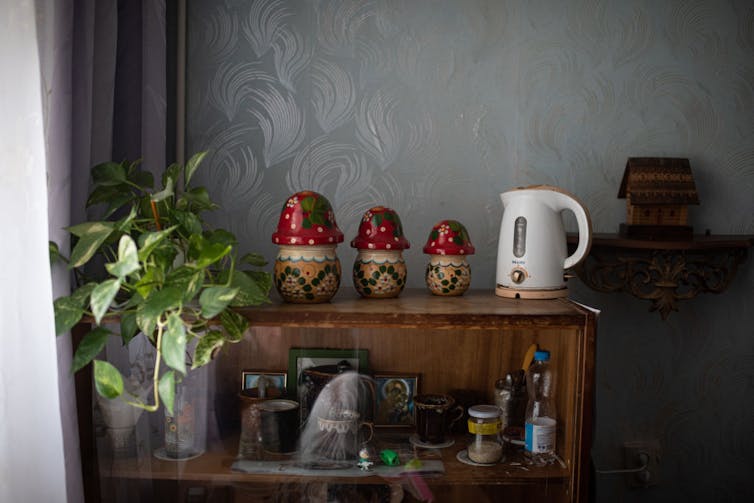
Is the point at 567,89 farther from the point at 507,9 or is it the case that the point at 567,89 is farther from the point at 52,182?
the point at 52,182

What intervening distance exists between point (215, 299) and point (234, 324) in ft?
0.52

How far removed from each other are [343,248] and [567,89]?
25.3 inches

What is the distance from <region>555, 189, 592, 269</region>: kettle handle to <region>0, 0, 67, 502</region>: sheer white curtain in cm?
90

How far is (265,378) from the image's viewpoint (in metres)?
1.20

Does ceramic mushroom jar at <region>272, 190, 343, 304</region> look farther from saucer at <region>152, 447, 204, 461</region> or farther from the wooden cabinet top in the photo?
saucer at <region>152, 447, 204, 461</region>

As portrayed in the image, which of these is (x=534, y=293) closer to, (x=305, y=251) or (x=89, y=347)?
(x=305, y=251)

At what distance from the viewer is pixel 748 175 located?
1512 millimetres

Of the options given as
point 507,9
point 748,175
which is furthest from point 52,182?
point 748,175

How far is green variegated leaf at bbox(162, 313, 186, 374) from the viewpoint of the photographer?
0.88 meters

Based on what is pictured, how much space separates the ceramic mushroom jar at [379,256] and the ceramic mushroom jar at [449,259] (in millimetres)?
71

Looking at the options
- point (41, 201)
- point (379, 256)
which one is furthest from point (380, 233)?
point (41, 201)

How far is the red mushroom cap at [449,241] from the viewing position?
126cm

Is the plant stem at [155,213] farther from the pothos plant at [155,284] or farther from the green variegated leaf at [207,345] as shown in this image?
the green variegated leaf at [207,345]

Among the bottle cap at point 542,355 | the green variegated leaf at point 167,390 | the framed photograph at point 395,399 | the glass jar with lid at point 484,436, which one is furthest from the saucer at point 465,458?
the green variegated leaf at point 167,390
